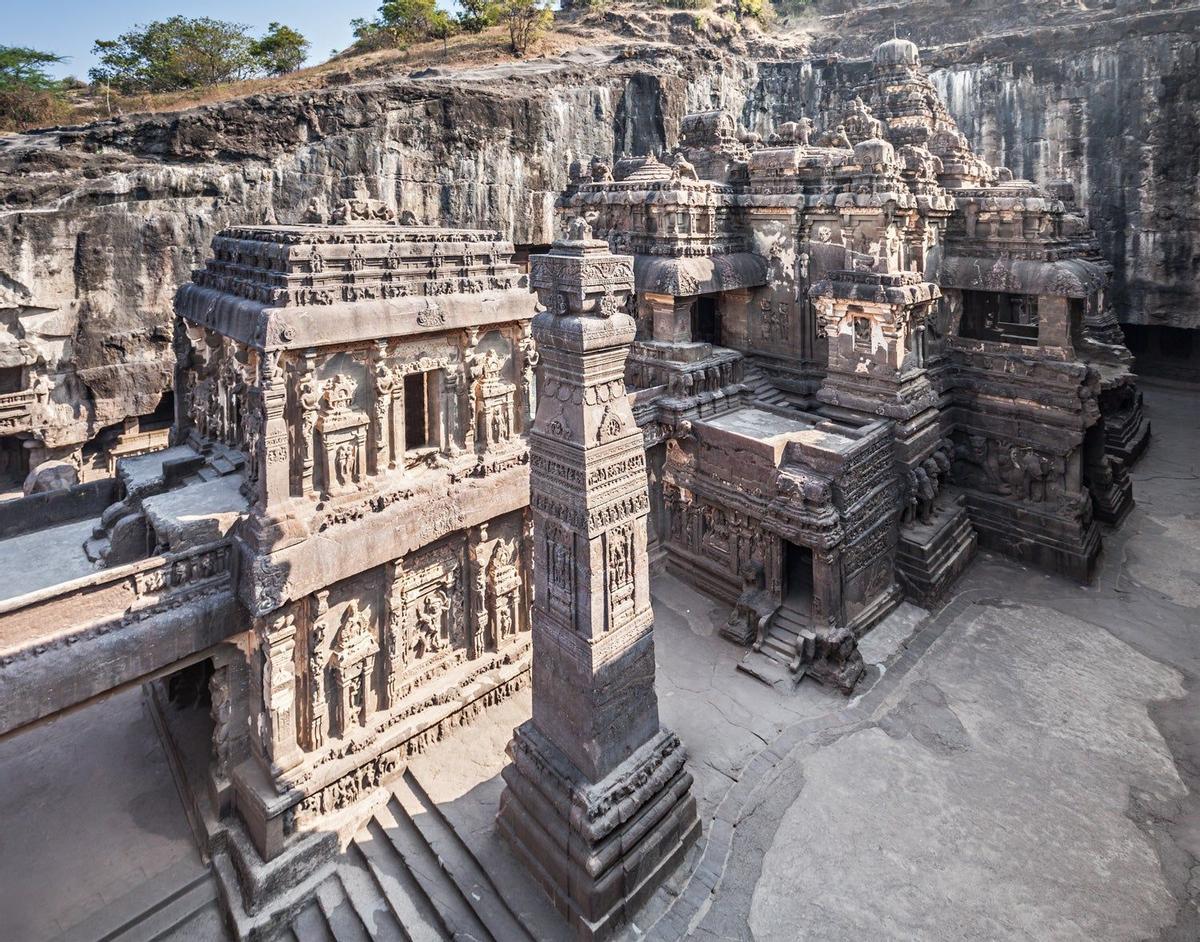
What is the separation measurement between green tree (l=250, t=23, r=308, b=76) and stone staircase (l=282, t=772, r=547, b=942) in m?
30.2

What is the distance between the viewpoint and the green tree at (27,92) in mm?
19562

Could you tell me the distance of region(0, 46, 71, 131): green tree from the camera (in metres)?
19.6

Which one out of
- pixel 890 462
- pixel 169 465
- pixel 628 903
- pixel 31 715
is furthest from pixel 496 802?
pixel 890 462

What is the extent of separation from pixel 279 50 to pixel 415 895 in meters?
33.0

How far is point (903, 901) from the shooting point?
24.2 ft

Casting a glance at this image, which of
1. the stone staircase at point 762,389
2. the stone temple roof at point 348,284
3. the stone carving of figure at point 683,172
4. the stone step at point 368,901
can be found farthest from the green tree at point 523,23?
the stone step at point 368,901

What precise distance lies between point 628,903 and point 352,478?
211 inches

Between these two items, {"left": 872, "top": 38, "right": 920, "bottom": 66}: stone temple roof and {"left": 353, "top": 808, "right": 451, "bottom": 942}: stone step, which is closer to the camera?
{"left": 353, "top": 808, "right": 451, "bottom": 942}: stone step

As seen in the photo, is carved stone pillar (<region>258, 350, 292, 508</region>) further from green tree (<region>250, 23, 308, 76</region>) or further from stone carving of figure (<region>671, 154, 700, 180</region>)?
green tree (<region>250, 23, 308, 76</region>)

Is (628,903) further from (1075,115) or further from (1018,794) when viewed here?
(1075,115)

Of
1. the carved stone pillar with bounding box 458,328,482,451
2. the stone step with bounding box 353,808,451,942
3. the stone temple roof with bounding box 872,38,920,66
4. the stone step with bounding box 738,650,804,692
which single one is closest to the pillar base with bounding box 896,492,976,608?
the stone step with bounding box 738,650,804,692

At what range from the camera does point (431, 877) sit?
7.50 metres

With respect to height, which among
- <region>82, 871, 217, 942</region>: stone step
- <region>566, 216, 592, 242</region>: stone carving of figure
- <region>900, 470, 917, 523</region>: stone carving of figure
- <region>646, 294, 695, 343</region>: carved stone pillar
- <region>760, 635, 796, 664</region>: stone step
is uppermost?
<region>566, 216, 592, 242</region>: stone carving of figure

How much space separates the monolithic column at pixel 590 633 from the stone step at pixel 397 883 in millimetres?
1060
